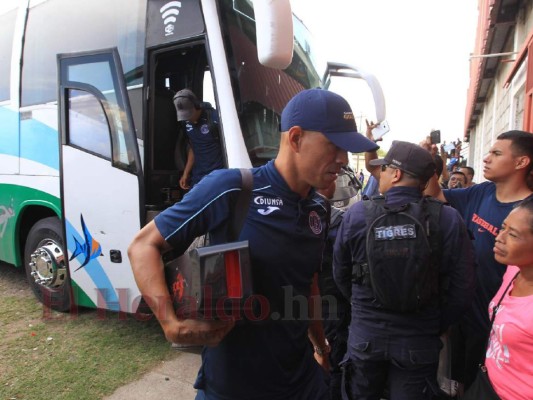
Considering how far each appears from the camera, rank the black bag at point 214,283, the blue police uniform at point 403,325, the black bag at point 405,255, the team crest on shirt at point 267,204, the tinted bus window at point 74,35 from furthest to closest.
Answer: the tinted bus window at point 74,35
the blue police uniform at point 403,325
the black bag at point 405,255
the team crest on shirt at point 267,204
the black bag at point 214,283

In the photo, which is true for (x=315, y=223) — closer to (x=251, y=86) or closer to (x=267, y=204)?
(x=267, y=204)

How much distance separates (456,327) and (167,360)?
7.40ft

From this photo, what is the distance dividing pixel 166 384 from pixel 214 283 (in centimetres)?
227

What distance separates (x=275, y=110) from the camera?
3.64 m

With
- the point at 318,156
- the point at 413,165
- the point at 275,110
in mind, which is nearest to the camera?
the point at 318,156

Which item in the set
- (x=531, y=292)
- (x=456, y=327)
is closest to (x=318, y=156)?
(x=531, y=292)

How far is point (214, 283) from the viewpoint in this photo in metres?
1.14

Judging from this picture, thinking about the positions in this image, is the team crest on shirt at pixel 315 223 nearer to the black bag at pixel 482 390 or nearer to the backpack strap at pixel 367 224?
the backpack strap at pixel 367 224

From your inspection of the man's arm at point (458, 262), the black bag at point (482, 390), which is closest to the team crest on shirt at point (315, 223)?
the man's arm at point (458, 262)

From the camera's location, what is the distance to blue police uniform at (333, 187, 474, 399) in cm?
210

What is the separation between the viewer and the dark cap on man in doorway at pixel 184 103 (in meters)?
3.57

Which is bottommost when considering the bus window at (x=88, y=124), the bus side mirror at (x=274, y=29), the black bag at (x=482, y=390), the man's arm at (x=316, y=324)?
the black bag at (x=482, y=390)

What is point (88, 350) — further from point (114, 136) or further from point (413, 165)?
point (413, 165)

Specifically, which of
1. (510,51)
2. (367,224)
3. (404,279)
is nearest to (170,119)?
(367,224)
